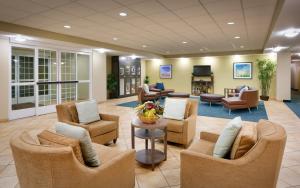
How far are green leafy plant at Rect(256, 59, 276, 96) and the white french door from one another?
27.6 feet

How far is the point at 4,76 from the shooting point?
5859 mm

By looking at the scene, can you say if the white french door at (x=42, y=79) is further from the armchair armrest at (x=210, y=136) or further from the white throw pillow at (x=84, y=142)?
the armchair armrest at (x=210, y=136)

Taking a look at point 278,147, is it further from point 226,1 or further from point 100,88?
point 100,88

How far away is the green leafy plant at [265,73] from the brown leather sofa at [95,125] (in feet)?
29.5

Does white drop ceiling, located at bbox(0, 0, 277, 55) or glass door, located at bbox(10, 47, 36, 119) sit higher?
white drop ceiling, located at bbox(0, 0, 277, 55)

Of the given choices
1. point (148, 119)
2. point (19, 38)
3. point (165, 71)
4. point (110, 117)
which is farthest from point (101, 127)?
point (165, 71)

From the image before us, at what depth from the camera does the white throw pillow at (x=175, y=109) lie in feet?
13.1

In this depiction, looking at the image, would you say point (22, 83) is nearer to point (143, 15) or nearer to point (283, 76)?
point (143, 15)

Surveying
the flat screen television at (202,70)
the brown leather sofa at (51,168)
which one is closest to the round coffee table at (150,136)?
the brown leather sofa at (51,168)

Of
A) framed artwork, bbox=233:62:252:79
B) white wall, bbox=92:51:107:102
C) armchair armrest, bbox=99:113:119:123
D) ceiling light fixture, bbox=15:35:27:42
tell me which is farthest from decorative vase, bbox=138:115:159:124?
framed artwork, bbox=233:62:252:79

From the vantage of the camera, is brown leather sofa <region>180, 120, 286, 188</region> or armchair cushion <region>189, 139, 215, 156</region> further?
armchair cushion <region>189, 139, 215, 156</region>

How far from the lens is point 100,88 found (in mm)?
9625

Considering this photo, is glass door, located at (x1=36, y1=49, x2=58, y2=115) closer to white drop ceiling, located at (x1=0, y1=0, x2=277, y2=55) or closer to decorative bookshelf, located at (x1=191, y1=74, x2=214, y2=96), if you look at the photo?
white drop ceiling, located at (x1=0, y1=0, x2=277, y2=55)

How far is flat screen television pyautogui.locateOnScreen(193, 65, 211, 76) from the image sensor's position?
1204 centimetres
